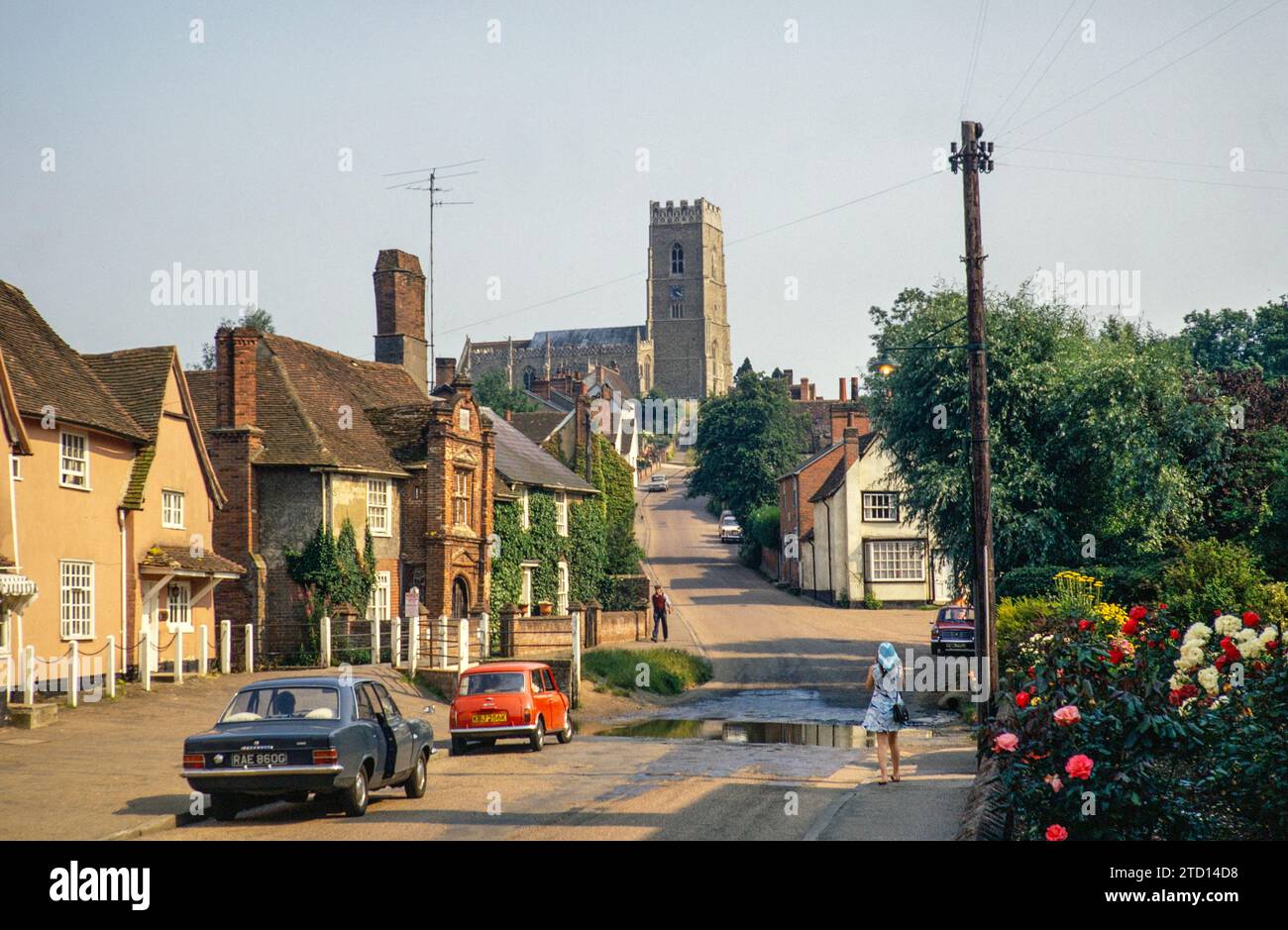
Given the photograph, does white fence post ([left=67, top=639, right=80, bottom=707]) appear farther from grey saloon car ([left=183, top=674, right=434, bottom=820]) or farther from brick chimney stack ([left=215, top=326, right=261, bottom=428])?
brick chimney stack ([left=215, top=326, right=261, bottom=428])

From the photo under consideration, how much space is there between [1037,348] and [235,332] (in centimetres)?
2288

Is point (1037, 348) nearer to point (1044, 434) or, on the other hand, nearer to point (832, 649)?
point (1044, 434)

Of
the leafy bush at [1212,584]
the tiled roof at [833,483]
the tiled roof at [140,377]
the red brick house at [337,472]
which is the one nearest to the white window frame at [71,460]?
the tiled roof at [140,377]

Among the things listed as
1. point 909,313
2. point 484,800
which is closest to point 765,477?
point 909,313

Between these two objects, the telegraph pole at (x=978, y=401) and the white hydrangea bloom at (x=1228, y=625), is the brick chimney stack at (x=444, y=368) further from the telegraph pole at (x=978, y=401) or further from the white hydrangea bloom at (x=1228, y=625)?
the white hydrangea bloom at (x=1228, y=625)

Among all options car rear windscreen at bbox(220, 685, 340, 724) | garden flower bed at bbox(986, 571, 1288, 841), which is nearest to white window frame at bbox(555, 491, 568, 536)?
car rear windscreen at bbox(220, 685, 340, 724)

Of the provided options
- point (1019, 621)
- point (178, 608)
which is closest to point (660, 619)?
point (178, 608)

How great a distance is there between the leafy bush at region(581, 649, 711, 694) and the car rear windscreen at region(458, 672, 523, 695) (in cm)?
1618

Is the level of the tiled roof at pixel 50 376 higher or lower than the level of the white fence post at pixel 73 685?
higher

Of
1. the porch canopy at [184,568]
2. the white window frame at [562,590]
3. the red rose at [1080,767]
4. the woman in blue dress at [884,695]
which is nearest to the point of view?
the red rose at [1080,767]

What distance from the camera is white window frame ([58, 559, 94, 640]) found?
96.5ft

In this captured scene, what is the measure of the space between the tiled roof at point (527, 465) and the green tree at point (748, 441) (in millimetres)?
36664

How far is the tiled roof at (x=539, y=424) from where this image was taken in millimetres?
70625
